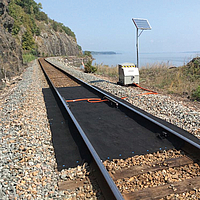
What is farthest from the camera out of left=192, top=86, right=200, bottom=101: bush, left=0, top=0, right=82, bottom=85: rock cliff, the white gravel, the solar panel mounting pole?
left=0, top=0, right=82, bottom=85: rock cliff

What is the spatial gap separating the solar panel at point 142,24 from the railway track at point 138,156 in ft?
23.4

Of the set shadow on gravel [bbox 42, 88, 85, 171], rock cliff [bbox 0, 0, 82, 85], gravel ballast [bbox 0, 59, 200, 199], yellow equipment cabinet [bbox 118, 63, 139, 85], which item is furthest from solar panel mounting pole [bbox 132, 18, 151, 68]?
rock cliff [bbox 0, 0, 82, 85]

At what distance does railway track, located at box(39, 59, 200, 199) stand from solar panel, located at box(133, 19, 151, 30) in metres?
7.13

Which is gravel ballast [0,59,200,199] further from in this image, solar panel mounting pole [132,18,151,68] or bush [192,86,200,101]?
solar panel mounting pole [132,18,151,68]

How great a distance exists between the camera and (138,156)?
360 cm

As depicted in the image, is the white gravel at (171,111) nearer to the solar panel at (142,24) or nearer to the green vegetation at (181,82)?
the green vegetation at (181,82)

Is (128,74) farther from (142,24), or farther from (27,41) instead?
→ (27,41)

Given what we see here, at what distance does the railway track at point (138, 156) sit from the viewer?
2.74 metres

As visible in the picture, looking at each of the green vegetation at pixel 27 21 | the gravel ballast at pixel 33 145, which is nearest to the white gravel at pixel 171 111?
the gravel ballast at pixel 33 145

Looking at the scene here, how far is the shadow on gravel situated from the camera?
3485 mm

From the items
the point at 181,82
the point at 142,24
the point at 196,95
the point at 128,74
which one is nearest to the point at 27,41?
the point at 142,24

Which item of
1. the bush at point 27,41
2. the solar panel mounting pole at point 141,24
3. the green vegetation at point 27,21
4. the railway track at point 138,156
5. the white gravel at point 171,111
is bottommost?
the railway track at point 138,156

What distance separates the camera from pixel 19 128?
4.82 meters

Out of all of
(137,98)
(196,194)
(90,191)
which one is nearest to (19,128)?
(90,191)
